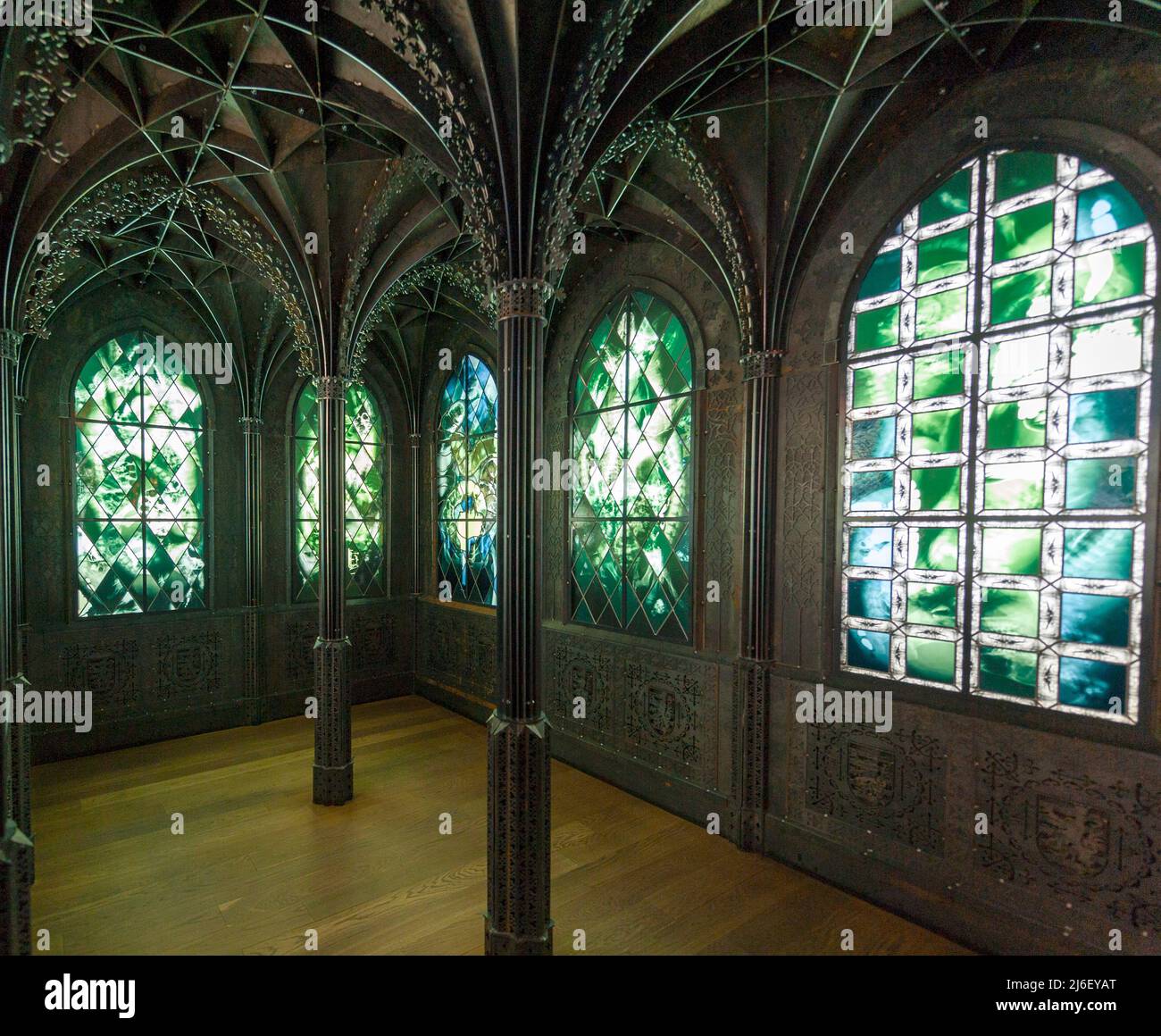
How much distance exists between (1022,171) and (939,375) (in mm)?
1288

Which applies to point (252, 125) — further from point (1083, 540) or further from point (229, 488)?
point (1083, 540)

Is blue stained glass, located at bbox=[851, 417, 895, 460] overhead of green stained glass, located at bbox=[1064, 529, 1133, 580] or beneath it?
overhead

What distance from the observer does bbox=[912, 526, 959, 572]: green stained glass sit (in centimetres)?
409

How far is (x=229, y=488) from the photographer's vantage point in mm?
8258

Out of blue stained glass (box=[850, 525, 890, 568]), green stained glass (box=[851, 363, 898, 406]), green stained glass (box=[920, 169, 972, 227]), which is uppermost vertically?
green stained glass (box=[920, 169, 972, 227])

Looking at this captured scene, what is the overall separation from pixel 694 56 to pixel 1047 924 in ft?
18.2

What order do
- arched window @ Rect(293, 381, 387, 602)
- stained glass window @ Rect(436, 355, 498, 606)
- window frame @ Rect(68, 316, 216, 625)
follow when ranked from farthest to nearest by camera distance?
1. arched window @ Rect(293, 381, 387, 602)
2. stained glass window @ Rect(436, 355, 498, 606)
3. window frame @ Rect(68, 316, 216, 625)

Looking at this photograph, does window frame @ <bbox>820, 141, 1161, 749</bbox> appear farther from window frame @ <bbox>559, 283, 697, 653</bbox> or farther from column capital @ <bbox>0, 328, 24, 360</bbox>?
column capital @ <bbox>0, 328, 24, 360</bbox>

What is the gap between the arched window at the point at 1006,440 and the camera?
11.3ft

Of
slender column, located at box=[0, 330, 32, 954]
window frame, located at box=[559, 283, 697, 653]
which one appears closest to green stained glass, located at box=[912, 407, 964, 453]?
window frame, located at box=[559, 283, 697, 653]

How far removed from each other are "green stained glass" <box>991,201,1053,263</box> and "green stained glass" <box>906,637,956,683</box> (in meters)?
2.57

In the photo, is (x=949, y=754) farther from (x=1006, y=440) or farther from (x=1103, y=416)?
(x=1103, y=416)

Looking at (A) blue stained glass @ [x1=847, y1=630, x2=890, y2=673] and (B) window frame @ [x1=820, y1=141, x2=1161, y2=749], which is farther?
(A) blue stained glass @ [x1=847, y1=630, x2=890, y2=673]

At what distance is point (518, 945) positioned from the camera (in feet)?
11.5
